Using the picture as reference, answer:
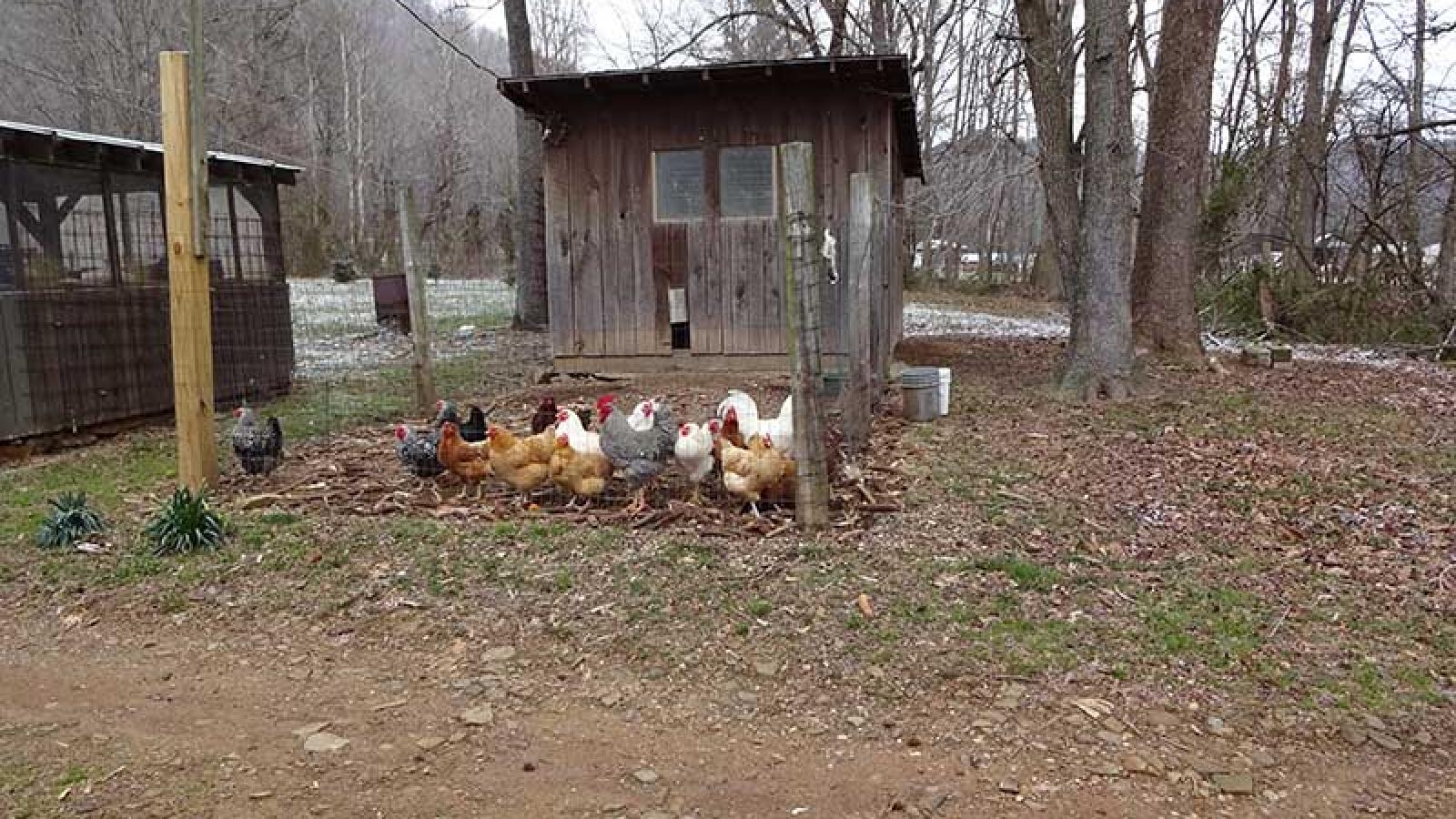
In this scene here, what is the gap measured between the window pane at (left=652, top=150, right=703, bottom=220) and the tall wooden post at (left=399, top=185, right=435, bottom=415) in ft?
9.06

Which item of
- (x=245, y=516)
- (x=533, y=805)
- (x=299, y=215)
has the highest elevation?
(x=299, y=215)

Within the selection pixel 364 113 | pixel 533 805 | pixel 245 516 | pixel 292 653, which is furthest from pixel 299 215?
pixel 533 805

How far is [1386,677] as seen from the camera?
3.14 m

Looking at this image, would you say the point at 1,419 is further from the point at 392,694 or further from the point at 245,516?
the point at 392,694

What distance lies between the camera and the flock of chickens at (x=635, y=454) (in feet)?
14.9

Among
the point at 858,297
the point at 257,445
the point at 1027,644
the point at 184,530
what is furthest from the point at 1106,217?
the point at 184,530

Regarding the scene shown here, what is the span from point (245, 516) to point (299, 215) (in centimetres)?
2034

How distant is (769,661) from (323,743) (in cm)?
147

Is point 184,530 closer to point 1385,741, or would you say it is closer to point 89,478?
point 89,478

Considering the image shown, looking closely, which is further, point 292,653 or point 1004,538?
point 1004,538

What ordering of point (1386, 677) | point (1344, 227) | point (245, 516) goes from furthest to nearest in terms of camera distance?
point (1344, 227)
point (245, 516)
point (1386, 677)

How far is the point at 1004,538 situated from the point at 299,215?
22.4 metres

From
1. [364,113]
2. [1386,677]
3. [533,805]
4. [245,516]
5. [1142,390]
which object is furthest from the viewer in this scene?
[364,113]

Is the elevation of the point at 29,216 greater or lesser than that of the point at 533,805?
greater
